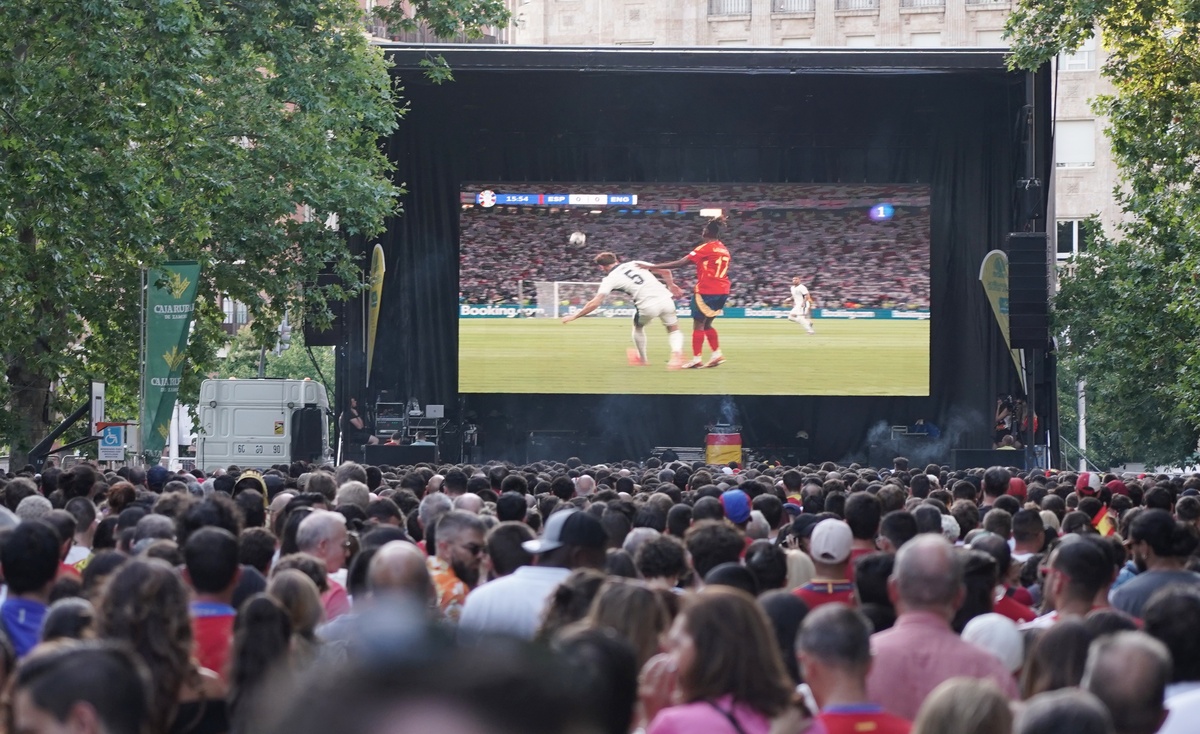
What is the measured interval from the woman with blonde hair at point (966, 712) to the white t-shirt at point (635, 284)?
26.6 metres

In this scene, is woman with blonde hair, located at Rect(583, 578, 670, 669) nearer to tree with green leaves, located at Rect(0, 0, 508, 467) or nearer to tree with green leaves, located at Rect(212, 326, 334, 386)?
tree with green leaves, located at Rect(0, 0, 508, 467)

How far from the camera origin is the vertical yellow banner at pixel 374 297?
1083 inches

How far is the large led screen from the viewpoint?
29500 mm

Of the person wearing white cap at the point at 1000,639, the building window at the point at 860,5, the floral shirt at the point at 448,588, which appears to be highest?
the building window at the point at 860,5

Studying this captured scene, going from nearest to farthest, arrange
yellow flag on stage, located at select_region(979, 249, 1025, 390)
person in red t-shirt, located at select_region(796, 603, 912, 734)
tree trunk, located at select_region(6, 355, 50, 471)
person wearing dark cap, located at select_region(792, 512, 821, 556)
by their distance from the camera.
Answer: person in red t-shirt, located at select_region(796, 603, 912, 734) < person wearing dark cap, located at select_region(792, 512, 821, 556) < tree trunk, located at select_region(6, 355, 50, 471) < yellow flag on stage, located at select_region(979, 249, 1025, 390)

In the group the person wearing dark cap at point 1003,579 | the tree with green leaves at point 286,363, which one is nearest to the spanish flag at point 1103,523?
the person wearing dark cap at point 1003,579

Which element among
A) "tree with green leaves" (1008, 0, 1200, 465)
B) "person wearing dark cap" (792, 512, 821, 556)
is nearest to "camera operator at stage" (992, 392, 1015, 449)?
"tree with green leaves" (1008, 0, 1200, 465)

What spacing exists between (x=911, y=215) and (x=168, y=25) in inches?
636

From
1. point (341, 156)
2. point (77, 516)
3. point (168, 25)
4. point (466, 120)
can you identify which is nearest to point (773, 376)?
point (466, 120)

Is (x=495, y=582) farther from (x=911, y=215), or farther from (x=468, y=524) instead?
(x=911, y=215)

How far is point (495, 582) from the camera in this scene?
5.47m

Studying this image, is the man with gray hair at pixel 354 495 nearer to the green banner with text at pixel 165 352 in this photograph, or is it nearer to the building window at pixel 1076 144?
the green banner with text at pixel 165 352

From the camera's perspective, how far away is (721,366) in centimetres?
2950

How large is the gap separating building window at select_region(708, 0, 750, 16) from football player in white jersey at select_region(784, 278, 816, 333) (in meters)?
31.0
